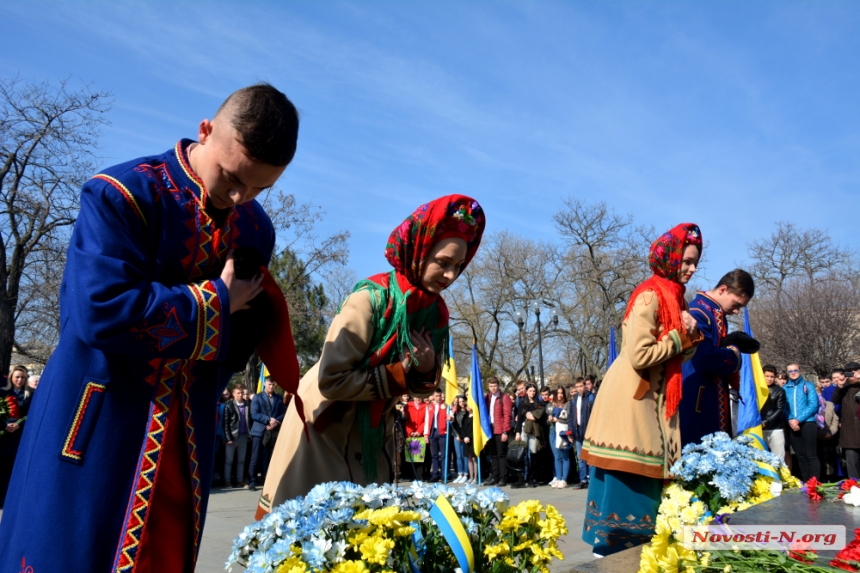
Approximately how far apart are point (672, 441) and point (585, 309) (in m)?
32.7

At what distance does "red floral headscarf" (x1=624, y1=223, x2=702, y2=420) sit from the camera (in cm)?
464

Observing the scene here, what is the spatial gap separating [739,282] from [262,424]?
1065cm

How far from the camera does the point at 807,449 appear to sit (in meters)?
12.3

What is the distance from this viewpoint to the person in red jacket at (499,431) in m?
14.8

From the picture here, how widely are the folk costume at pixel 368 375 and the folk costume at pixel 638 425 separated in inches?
67.8

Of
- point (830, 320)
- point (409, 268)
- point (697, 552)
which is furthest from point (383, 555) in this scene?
point (830, 320)

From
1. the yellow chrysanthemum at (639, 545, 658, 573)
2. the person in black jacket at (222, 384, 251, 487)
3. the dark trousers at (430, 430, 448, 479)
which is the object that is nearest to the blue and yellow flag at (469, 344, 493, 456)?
the dark trousers at (430, 430, 448, 479)

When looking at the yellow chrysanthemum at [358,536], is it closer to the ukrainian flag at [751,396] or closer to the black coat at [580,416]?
the ukrainian flag at [751,396]

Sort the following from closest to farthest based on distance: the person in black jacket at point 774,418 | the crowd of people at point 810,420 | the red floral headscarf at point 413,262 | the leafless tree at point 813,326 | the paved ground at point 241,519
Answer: the red floral headscarf at point 413,262
the paved ground at point 241,519
the crowd of people at point 810,420
the person in black jacket at point 774,418
the leafless tree at point 813,326

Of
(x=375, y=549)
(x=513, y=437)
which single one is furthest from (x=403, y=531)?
(x=513, y=437)

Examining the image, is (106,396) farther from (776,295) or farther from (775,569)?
(776,295)

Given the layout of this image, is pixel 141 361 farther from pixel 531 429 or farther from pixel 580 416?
pixel 531 429

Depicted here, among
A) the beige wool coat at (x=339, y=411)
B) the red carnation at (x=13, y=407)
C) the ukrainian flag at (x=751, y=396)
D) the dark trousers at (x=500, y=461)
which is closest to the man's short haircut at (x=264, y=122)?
the beige wool coat at (x=339, y=411)

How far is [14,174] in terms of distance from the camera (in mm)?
19422
